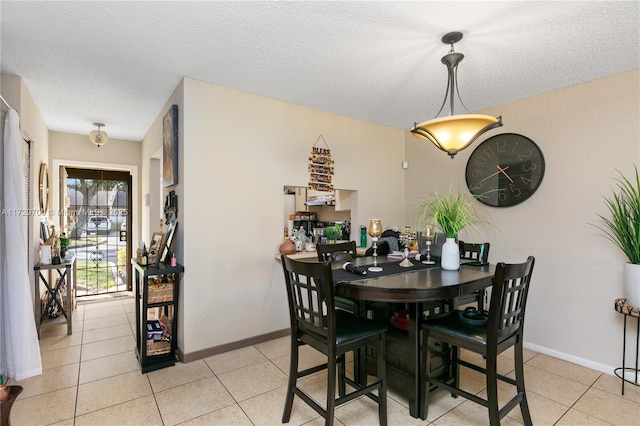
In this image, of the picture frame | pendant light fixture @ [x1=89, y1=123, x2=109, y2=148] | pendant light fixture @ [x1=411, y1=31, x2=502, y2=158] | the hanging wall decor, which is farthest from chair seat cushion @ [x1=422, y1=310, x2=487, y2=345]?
pendant light fixture @ [x1=89, y1=123, x2=109, y2=148]

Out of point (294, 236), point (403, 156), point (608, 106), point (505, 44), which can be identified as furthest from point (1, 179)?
point (608, 106)

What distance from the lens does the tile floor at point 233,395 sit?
2072 millimetres

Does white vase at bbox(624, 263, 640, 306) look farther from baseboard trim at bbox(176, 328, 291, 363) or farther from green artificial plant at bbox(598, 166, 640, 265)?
baseboard trim at bbox(176, 328, 291, 363)

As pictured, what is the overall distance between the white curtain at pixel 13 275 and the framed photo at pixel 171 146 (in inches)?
43.9

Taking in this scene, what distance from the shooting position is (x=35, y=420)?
2.04m

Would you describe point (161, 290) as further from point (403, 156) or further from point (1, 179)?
point (403, 156)

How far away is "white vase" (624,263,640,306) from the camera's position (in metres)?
2.42

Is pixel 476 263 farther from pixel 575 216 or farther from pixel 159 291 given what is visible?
pixel 159 291

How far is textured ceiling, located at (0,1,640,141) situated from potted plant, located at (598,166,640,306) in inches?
40.8

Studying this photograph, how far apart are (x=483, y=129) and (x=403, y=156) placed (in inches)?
99.2

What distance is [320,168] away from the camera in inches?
150

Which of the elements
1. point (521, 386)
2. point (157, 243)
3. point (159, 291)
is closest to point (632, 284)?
point (521, 386)

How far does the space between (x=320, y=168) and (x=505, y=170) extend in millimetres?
2069

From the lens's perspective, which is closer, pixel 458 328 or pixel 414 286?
pixel 414 286
